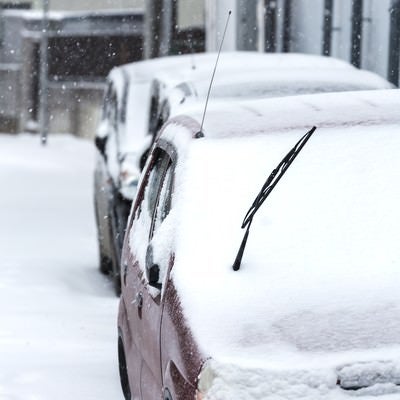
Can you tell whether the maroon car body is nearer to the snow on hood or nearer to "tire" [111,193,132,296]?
the snow on hood

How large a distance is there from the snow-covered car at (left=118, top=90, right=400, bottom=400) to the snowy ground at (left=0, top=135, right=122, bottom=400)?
1352 millimetres

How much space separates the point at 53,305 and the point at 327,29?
9.72m

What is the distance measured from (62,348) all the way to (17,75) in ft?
127

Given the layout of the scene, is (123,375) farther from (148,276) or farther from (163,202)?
(148,276)

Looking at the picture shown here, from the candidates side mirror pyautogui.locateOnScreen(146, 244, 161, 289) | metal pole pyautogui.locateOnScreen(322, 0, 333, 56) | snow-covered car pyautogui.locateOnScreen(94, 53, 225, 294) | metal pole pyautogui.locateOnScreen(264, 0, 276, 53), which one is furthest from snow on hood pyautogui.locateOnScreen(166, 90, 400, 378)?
metal pole pyautogui.locateOnScreen(264, 0, 276, 53)

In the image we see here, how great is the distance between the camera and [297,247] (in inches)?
193

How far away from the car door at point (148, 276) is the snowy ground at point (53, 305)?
103cm

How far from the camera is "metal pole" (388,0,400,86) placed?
14.9 meters

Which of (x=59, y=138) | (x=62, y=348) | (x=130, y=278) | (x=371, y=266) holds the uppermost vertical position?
(x=371, y=266)

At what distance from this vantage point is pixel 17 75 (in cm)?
4622

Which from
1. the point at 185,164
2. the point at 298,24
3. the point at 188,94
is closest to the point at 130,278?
the point at 185,164

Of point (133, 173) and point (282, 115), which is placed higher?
point (282, 115)

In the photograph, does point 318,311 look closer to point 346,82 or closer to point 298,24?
point 346,82

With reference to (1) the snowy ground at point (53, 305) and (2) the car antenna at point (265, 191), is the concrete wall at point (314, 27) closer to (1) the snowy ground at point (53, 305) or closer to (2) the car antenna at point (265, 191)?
(1) the snowy ground at point (53, 305)
